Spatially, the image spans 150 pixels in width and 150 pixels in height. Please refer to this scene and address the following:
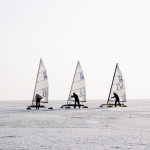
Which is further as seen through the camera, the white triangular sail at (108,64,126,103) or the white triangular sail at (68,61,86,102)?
the white triangular sail at (108,64,126,103)

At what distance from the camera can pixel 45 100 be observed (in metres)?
45.5

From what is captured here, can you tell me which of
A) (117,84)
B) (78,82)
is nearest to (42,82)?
(78,82)

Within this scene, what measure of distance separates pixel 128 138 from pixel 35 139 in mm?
3608

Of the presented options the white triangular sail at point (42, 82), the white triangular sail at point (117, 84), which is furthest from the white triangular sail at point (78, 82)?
the white triangular sail at point (117, 84)

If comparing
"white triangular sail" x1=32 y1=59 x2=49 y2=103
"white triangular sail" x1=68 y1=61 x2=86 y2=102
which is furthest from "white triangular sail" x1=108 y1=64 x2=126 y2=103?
"white triangular sail" x1=32 y1=59 x2=49 y2=103

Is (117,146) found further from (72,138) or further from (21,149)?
(21,149)

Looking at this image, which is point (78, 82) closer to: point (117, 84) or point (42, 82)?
point (42, 82)

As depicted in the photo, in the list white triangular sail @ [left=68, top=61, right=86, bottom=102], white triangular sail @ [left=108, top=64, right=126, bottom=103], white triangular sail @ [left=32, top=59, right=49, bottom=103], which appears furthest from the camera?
white triangular sail @ [left=108, top=64, right=126, bottom=103]

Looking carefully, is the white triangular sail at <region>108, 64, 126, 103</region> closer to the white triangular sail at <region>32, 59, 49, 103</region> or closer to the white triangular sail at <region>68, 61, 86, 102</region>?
the white triangular sail at <region>68, 61, 86, 102</region>

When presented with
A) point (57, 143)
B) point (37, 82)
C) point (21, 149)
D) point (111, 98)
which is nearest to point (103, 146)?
point (57, 143)

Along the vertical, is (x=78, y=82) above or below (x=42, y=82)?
above

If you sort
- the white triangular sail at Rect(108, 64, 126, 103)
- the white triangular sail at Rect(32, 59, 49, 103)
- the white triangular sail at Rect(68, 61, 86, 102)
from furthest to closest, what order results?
the white triangular sail at Rect(108, 64, 126, 103) < the white triangular sail at Rect(68, 61, 86, 102) < the white triangular sail at Rect(32, 59, 49, 103)

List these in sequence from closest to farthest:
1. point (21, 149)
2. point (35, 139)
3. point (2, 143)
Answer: point (21, 149) < point (2, 143) < point (35, 139)

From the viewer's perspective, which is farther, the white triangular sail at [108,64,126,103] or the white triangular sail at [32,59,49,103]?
the white triangular sail at [108,64,126,103]
